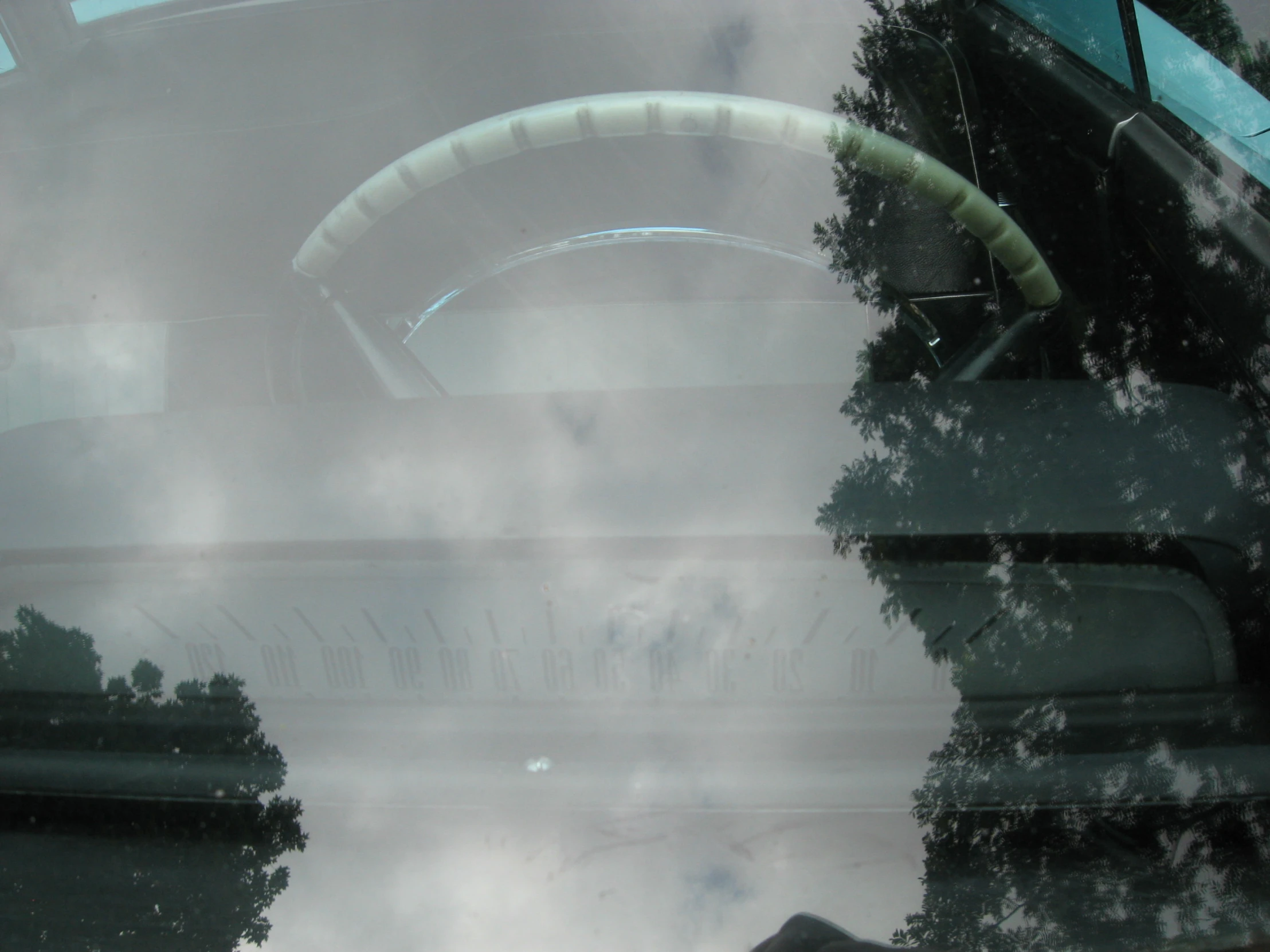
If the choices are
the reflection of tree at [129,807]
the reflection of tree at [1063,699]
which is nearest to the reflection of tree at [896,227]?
the reflection of tree at [1063,699]

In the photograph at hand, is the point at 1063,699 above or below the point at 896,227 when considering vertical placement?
below

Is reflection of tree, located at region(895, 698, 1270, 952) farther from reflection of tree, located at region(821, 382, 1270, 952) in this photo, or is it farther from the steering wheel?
the steering wheel

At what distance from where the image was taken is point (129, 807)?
135 centimetres

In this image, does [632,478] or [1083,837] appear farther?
[632,478]

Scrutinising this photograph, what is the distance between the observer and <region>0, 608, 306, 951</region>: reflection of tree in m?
1.27

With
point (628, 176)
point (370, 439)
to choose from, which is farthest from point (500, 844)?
point (628, 176)

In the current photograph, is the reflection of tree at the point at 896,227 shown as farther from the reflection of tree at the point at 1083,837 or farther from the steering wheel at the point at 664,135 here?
the reflection of tree at the point at 1083,837

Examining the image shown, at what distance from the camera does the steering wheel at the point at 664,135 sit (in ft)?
5.51

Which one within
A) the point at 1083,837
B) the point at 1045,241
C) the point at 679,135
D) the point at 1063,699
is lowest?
the point at 1083,837

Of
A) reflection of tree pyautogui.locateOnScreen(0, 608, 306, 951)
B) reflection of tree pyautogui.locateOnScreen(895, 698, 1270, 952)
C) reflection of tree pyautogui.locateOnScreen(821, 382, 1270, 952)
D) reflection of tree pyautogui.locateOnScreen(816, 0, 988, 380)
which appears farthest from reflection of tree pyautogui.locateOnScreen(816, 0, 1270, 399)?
reflection of tree pyautogui.locateOnScreen(0, 608, 306, 951)

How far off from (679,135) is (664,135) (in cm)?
3

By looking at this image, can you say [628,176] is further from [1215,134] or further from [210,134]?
[1215,134]

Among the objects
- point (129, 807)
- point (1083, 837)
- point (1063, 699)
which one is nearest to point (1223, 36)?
point (1063, 699)

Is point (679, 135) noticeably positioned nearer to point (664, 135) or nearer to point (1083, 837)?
point (664, 135)
